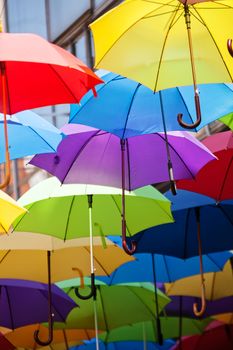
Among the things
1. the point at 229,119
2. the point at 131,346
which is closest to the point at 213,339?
the point at 131,346

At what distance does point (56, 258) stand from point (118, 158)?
4.21 feet

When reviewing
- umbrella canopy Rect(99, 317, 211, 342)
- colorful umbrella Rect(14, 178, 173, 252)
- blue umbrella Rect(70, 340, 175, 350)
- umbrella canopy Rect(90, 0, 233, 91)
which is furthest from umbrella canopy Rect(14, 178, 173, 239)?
blue umbrella Rect(70, 340, 175, 350)

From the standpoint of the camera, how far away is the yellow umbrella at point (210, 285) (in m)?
9.70

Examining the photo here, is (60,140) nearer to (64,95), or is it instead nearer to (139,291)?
(64,95)

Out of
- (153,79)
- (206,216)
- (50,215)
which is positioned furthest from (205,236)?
(153,79)

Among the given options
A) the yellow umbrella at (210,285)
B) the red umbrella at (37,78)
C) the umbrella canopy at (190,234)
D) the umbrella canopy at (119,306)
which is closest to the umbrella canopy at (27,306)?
the umbrella canopy at (119,306)

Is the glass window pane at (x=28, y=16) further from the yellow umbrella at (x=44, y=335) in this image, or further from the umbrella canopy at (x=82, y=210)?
the umbrella canopy at (x=82, y=210)

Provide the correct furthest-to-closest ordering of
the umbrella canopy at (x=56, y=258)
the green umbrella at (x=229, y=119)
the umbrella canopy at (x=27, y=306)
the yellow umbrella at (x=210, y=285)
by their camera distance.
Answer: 1. the yellow umbrella at (x=210, y=285)
2. the umbrella canopy at (x=27, y=306)
3. the umbrella canopy at (x=56, y=258)
4. the green umbrella at (x=229, y=119)

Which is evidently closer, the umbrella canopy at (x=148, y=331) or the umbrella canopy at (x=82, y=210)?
the umbrella canopy at (x=82, y=210)

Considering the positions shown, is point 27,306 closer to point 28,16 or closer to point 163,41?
point 163,41

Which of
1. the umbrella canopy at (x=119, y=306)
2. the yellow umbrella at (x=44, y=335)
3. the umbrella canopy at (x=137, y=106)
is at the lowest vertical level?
the yellow umbrella at (x=44, y=335)

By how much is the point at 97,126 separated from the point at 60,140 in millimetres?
358

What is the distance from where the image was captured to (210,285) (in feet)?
32.5

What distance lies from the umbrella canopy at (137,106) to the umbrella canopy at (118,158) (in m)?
0.49
